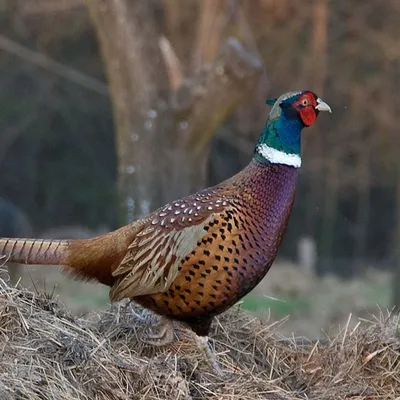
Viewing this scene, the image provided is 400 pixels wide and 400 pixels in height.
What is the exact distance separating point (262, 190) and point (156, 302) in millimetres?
783

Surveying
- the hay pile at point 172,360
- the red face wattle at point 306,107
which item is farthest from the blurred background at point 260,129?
the hay pile at point 172,360

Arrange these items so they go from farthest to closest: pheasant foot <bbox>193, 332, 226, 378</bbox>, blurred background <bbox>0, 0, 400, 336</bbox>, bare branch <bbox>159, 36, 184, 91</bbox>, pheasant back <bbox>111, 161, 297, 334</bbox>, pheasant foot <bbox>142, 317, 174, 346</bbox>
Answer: blurred background <bbox>0, 0, 400, 336</bbox>, bare branch <bbox>159, 36, 184, 91</bbox>, pheasant foot <bbox>142, 317, 174, 346</bbox>, pheasant back <bbox>111, 161, 297, 334</bbox>, pheasant foot <bbox>193, 332, 226, 378</bbox>

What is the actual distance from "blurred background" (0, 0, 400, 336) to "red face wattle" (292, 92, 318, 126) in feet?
15.6

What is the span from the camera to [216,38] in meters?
9.76

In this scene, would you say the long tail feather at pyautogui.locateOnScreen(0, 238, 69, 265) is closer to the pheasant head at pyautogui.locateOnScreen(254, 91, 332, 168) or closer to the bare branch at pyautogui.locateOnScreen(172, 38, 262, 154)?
the pheasant head at pyautogui.locateOnScreen(254, 91, 332, 168)

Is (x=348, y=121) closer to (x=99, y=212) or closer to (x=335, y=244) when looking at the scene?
(x=335, y=244)

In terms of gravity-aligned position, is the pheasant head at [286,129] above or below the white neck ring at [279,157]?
above

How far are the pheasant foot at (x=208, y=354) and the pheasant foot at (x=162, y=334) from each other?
136 millimetres

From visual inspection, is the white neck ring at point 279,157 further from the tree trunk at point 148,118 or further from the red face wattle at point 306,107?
the tree trunk at point 148,118

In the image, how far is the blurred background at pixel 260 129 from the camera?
12.2 meters

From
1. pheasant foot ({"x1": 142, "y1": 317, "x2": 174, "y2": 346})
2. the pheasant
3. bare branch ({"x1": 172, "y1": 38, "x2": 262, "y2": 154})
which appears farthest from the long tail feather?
bare branch ({"x1": 172, "y1": 38, "x2": 262, "y2": 154})

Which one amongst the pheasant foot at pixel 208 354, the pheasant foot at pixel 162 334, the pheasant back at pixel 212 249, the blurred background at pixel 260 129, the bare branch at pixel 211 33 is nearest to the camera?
the pheasant foot at pixel 208 354

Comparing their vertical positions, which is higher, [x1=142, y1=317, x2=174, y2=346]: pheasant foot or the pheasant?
the pheasant

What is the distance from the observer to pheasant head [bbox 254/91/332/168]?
14.1 feet
